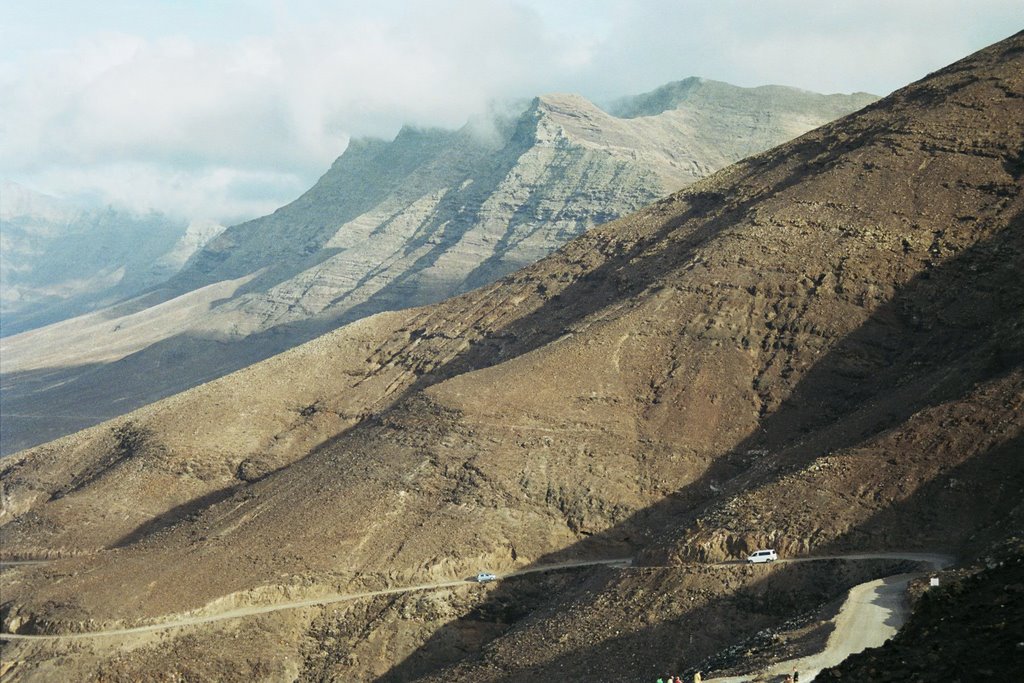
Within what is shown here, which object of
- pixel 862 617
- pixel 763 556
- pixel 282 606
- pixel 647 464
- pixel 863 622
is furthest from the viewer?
pixel 647 464

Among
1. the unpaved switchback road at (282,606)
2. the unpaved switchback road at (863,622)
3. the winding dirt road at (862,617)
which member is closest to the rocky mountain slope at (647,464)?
the unpaved switchback road at (282,606)

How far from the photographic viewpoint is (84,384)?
7397 inches

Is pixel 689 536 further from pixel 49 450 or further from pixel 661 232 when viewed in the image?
pixel 49 450

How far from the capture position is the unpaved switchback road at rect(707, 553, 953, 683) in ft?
101

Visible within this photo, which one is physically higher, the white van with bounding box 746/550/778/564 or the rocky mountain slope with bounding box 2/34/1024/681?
the rocky mountain slope with bounding box 2/34/1024/681

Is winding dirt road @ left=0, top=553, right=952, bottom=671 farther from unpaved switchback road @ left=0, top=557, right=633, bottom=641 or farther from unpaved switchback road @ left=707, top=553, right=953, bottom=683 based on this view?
unpaved switchback road @ left=0, top=557, right=633, bottom=641

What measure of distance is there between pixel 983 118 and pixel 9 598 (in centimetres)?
6455

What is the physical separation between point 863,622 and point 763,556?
883 cm

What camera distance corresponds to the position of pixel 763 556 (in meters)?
42.6

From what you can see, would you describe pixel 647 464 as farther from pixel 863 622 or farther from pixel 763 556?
pixel 863 622

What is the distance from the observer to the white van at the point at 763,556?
4247cm

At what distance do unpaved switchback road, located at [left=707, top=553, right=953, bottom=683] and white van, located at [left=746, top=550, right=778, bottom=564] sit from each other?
4.05 metres

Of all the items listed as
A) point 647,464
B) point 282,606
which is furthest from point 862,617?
point 282,606

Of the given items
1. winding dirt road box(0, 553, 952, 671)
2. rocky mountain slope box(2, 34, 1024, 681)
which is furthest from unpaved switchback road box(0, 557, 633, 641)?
winding dirt road box(0, 553, 952, 671)
